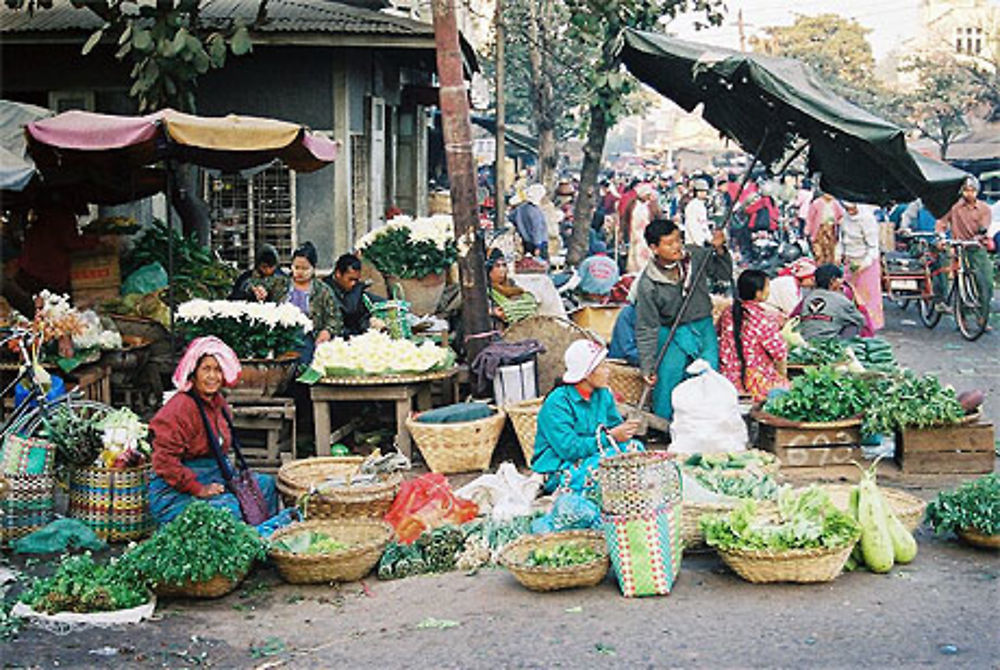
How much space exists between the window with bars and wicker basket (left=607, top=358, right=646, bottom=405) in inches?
216

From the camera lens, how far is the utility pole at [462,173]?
10.6m

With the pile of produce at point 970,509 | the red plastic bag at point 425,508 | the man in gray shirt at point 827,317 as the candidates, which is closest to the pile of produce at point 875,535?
the pile of produce at point 970,509

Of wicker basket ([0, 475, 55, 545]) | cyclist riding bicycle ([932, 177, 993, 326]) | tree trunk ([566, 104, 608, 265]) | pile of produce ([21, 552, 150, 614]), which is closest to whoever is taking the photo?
pile of produce ([21, 552, 150, 614])

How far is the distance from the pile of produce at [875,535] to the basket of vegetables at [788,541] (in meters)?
0.11

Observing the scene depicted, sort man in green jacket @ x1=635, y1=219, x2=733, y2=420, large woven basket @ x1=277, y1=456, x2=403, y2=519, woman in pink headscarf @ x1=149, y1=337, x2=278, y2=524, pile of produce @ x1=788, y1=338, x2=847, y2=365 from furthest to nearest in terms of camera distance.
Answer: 1. pile of produce @ x1=788, y1=338, x2=847, y2=365
2. man in green jacket @ x1=635, y1=219, x2=733, y2=420
3. large woven basket @ x1=277, y1=456, x2=403, y2=519
4. woman in pink headscarf @ x1=149, y1=337, x2=278, y2=524

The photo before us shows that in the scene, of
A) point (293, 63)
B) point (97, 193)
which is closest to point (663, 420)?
point (97, 193)

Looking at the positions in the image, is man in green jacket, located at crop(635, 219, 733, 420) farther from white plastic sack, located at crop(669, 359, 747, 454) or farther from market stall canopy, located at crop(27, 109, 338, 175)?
market stall canopy, located at crop(27, 109, 338, 175)

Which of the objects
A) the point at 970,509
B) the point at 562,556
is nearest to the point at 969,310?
the point at 970,509

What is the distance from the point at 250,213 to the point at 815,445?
311 inches

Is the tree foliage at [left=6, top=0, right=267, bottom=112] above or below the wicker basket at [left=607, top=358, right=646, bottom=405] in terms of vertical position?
above

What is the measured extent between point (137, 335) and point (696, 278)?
4.55 metres

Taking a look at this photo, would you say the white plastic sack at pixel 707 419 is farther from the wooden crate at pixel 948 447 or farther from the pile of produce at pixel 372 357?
the pile of produce at pixel 372 357

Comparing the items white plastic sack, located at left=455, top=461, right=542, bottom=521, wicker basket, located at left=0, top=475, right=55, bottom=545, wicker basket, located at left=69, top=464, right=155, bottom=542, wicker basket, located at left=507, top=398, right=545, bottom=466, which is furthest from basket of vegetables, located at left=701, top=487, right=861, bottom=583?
wicker basket, located at left=0, top=475, right=55, bottom=545

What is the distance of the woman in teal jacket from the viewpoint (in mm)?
7699
